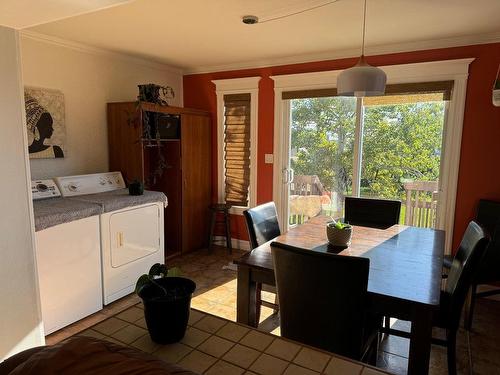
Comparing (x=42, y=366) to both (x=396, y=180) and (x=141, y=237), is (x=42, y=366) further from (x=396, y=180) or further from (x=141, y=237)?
(x=396, y=180)

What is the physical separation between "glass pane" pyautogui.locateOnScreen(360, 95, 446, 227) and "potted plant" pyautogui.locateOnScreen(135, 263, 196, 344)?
299 centimetres

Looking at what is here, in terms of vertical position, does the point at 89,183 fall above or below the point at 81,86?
below

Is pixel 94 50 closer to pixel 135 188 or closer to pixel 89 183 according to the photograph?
pixel 89 183

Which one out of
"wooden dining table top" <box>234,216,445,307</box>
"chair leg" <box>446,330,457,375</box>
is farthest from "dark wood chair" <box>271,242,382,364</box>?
"chair leg" <box>446,330,457,375</box>

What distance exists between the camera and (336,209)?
154 inches

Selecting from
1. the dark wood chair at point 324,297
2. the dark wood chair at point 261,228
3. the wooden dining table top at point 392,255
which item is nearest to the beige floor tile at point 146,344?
the dark wood chair at point 324,297

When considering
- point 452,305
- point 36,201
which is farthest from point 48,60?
point 452,305

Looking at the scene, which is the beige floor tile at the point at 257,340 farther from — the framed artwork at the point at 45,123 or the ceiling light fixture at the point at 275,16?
the framed artwork at the point at 45,123

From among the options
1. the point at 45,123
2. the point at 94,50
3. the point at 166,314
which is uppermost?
the point at 94,50

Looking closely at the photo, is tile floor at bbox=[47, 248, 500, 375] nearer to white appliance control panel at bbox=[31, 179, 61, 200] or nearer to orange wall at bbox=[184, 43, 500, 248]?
orange wall at bbox=[184, 43, 500, 248]

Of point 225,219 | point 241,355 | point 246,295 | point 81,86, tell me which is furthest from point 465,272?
point 81,86

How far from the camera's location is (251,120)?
4254 millimetres

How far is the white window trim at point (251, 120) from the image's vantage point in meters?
4.19

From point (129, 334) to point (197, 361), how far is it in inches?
10.5
